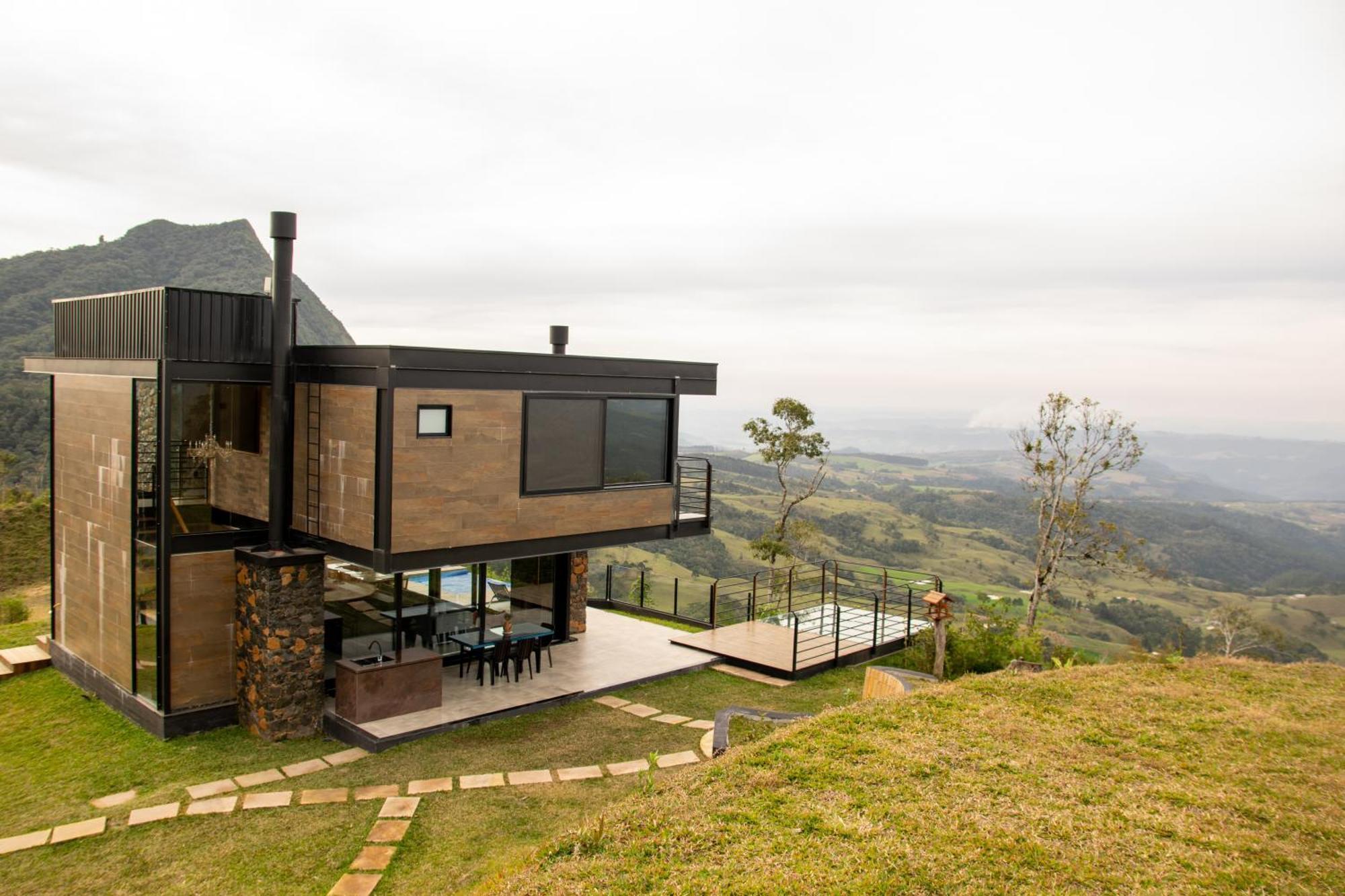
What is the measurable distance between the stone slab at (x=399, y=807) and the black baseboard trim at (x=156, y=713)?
3.75 metres

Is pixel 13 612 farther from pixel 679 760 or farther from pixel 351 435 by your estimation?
pixel 679 760

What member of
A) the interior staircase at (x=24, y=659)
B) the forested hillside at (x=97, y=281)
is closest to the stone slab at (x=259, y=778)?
the interior staircase at (x=24, y=659)

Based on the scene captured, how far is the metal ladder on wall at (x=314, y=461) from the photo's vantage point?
37.6 ft

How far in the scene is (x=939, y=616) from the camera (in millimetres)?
12555

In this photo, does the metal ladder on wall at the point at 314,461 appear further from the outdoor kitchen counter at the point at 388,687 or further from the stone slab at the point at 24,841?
the stone slab at the point at 24,841

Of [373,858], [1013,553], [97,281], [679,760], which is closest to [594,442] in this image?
[679,760]

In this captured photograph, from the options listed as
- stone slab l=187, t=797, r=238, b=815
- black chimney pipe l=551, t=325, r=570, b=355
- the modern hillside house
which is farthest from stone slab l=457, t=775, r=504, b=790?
black chimney pipe l=551, t=325, r=570, b=355

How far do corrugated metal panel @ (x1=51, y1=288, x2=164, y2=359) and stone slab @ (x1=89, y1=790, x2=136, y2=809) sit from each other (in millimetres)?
5183

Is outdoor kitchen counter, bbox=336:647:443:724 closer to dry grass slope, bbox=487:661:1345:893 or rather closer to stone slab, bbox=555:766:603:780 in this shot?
stone slab, bbox=555:766:603:780

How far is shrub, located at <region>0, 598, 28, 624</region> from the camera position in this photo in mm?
17719

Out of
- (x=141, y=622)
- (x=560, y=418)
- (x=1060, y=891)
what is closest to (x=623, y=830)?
(x=1060, y=891)

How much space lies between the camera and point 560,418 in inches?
482

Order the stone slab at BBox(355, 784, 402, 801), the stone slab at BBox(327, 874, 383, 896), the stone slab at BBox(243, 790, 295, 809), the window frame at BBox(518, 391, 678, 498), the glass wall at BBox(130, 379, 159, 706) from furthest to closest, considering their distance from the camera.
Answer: the window frame at BBox(518, 391, 678, 498) → the glass wall at BBox(130, 379, 159, 706) → the stone slab at BBox(355, 784, 402, 801) → the stone slab at BBox(243, 790, 295, 809) → the stone slab at BBox(327, 874, 383, 896)

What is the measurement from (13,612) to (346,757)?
12.3 meters
